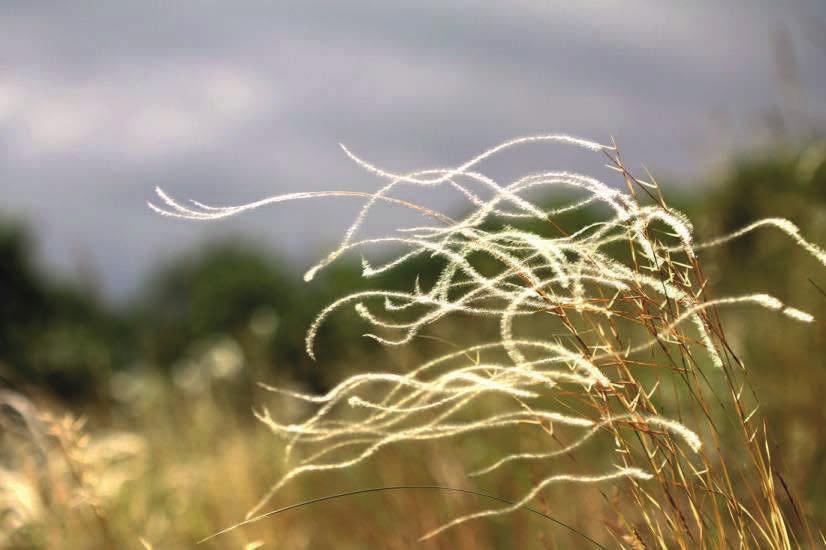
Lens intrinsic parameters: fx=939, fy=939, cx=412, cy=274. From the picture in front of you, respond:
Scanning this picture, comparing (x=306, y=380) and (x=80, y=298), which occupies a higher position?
(x=306, y=380)

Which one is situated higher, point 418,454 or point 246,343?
point 418,454

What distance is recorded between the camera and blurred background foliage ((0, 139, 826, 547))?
423 cm

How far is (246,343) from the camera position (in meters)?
9.54

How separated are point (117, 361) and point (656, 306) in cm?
1914

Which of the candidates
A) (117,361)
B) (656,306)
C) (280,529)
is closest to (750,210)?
(280,529)

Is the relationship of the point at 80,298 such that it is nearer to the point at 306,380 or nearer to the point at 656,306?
the point at 306,380

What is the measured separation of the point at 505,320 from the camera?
136 cm

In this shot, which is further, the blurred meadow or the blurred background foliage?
the blurred background foliage

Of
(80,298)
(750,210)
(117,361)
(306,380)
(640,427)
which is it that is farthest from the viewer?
(80,298)

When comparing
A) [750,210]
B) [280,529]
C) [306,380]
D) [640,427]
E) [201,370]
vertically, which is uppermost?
[640,427]

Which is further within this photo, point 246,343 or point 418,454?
point 246,343

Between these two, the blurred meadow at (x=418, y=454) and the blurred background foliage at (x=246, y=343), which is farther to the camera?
the blurred background foliage at (x=246, y=343)

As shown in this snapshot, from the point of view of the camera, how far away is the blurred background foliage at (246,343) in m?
4.23

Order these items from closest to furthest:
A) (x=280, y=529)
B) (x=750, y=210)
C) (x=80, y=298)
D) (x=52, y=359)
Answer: (x=280, y=529) → (x=750, y=210) → (x=52, y=359) → (x=80, y=298)
